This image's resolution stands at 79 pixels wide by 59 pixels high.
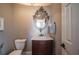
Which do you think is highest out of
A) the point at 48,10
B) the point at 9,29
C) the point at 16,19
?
the point at 48,10

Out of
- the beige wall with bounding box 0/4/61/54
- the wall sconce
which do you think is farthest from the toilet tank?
the wall sconce

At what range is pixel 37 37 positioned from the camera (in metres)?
1.39

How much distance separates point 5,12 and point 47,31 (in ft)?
1.83

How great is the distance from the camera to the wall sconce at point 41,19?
1.42 m

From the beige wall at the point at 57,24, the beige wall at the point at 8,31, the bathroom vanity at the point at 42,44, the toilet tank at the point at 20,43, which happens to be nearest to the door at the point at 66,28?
the beige wall at the point at 57,24

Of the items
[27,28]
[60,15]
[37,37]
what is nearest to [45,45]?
[37,37]

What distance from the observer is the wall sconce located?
142 cm

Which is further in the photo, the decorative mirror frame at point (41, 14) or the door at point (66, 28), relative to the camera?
the decorative mirror frame at point (41, 14)

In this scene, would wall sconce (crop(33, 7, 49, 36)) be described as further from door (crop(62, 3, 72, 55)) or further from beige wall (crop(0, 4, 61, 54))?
door (crop(62, 3, 72, 55))

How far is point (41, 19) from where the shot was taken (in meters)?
1.50

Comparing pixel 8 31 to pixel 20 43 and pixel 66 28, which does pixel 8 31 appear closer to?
pixel 20 43

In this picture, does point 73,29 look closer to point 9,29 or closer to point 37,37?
point 37,37

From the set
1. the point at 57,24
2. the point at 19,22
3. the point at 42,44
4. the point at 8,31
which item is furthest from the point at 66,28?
the point at 8,31

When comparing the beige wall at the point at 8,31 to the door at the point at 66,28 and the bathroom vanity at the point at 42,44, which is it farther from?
the door at the point at 66,28
